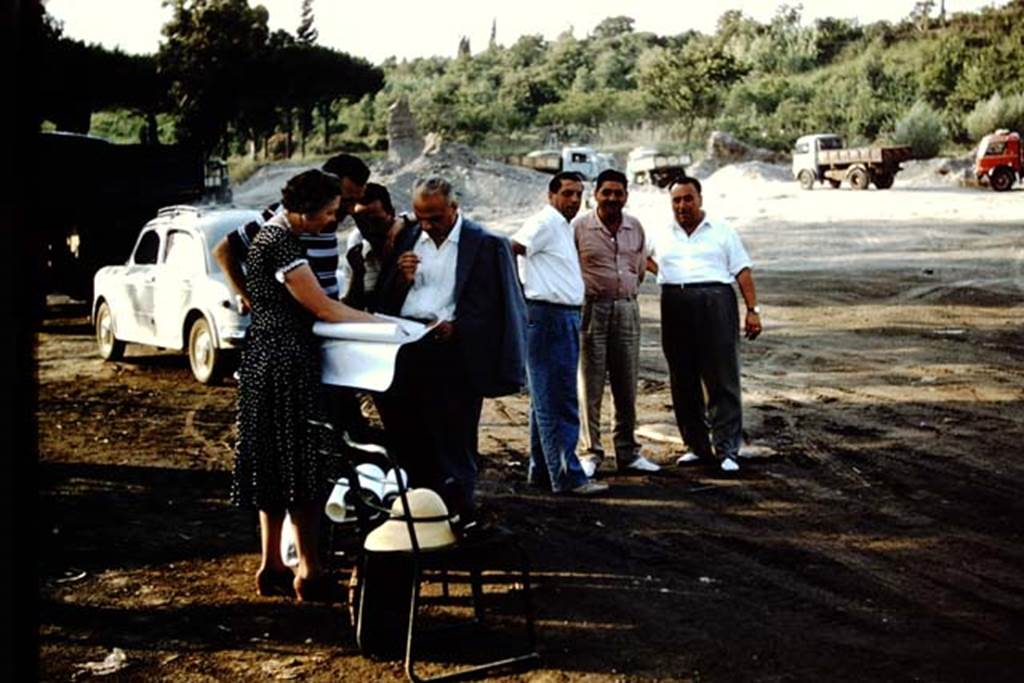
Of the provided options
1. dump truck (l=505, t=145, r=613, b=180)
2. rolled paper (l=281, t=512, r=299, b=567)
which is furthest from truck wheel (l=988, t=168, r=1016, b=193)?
rolled paper (l=281, t=512, r=299, b=567)

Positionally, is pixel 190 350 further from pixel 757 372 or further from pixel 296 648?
pixel 296 648

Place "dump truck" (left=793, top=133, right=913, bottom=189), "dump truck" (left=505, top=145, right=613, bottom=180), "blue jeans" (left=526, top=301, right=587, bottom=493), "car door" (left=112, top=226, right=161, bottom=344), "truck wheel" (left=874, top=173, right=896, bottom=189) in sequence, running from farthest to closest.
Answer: "dump truck" (left=505, top=145, right=613, bottom=180) → "truck wheel" (left=874, top=173, right=896, bottom=189) → "dump truck" (left=793, top=133, right=913, bottom=189) → "car door" (left=112, top=226, right=161, bottom=344) → "blue jeans" (left=526, top=301, right=587, bottom=493)

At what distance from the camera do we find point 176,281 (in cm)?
1155

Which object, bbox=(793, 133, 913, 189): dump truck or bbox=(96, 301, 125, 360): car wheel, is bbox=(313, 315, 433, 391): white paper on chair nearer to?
bbox=(96, 301, 125, 360): car wheel

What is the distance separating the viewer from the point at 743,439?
8.33 m

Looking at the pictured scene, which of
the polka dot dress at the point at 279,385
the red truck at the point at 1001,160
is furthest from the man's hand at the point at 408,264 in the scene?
the red truck at the point at 1001,160

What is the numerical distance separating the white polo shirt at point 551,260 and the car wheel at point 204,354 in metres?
5.02

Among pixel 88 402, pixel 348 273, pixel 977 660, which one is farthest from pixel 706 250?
pixel 88 402

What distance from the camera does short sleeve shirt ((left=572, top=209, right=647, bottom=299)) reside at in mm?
7227

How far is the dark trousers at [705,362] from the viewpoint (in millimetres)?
7336

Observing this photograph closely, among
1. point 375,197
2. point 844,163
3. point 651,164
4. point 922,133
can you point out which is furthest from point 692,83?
point 375,197

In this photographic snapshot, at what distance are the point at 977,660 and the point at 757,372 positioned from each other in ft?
23.1

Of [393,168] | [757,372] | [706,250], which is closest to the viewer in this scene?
[706,250]

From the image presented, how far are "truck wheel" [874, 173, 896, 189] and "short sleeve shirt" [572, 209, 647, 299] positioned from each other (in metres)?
25.5
